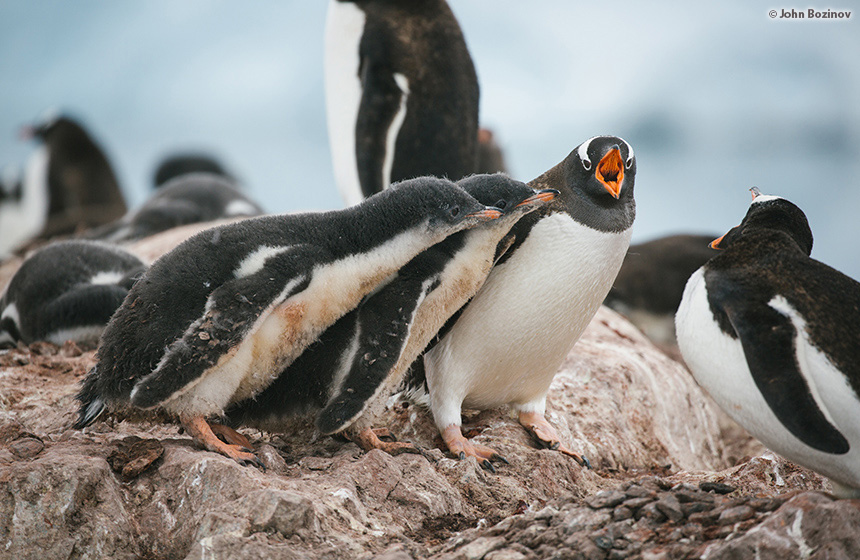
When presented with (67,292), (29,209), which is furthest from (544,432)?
(29,209)

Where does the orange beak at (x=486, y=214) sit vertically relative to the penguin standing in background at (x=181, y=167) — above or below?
above

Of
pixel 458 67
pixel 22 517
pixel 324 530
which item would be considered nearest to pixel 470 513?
pixel 324 530

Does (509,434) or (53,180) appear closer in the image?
(509,434)

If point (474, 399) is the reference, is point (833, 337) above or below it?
above

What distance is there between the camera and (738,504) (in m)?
2.48

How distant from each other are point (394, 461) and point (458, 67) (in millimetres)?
3356

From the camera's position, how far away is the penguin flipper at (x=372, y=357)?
→ 3.02m

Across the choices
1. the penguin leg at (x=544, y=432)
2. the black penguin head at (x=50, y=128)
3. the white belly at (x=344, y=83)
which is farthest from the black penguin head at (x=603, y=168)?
the black penguin head at (x=50, y=128)

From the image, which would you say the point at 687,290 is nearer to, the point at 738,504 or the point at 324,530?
the point at 738,504

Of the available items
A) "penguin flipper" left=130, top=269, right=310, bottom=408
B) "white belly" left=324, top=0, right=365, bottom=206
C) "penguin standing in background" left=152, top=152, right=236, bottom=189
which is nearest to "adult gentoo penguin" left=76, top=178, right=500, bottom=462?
"penguin flipper" left=130, top=269, right=310, bottom=408

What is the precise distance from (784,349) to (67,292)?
3.58 m

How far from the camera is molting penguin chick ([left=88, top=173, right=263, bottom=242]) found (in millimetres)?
7332

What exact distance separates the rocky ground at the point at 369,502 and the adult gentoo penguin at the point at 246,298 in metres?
0.19

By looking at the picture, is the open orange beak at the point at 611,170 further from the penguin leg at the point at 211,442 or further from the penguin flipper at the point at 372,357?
the penguin leg at the point at 211,442
